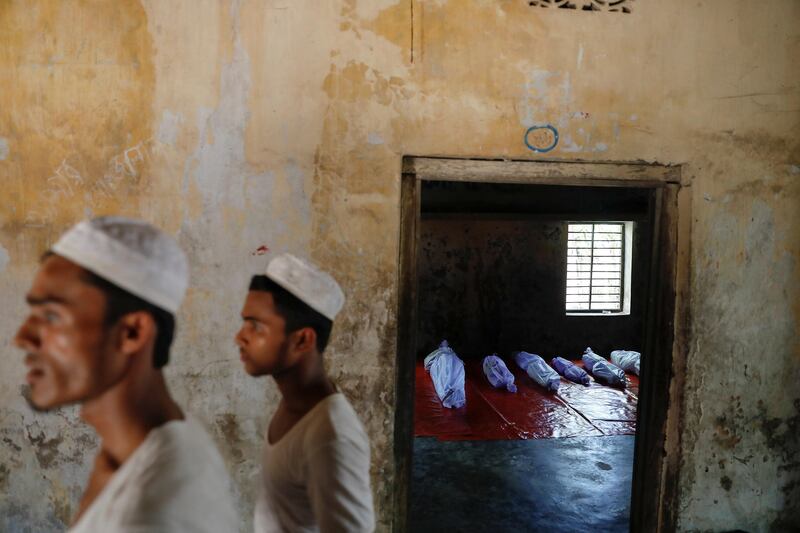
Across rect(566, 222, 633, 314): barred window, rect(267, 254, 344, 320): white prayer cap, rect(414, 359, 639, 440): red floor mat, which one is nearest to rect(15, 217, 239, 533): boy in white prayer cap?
rect(267, 254, 344, 320): white prayer cap

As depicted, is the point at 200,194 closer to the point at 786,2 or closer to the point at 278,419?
the point at 278,419

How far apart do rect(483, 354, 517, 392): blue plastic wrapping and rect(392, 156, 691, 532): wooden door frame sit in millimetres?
3808

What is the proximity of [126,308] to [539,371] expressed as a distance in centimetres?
685

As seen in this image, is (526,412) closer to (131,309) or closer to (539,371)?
(539,371)

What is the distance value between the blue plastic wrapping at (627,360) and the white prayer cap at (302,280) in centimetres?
701

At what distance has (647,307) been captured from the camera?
10.1 ft

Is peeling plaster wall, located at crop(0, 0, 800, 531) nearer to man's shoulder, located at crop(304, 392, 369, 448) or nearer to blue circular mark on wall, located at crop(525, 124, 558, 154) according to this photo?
blue circular mark on wall, located at crop(525, 124, 558, 154)

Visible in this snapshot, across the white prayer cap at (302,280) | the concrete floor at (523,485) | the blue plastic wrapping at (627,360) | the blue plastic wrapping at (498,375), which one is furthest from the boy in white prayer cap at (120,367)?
the blue plastic wrapping at (627,360)

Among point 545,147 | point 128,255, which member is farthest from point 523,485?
point 128,255

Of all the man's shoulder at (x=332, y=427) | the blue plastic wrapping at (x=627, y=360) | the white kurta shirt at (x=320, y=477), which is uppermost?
the man's shoulder at (x=332, y=427)

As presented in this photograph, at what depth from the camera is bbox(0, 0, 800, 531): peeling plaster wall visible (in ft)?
8.48

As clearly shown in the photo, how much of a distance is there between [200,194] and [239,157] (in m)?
0.25

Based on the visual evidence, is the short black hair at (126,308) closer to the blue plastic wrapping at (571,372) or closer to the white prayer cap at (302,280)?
the white prayer cap at (302,280)

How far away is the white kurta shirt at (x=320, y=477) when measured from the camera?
56.1 inches
